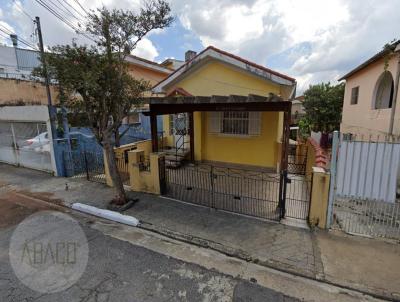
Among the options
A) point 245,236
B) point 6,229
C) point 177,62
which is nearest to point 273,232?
point 245,236

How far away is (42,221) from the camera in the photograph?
5.33 meters

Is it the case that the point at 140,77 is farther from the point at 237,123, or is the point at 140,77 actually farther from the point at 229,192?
the point at 229,192

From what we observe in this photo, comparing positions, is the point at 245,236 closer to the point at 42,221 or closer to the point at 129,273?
the point at 129,273

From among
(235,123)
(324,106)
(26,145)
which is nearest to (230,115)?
(235,123)

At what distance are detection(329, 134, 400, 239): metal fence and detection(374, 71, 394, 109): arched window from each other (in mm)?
7393

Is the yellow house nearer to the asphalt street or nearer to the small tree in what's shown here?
the small tree

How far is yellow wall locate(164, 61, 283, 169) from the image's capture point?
8.13m

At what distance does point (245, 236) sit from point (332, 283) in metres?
1.63

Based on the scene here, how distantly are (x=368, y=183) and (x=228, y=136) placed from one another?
18.1ft

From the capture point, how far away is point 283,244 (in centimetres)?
417

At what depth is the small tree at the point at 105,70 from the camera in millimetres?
4617

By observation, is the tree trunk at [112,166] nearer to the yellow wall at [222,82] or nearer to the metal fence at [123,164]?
the metal fence at [123,164]

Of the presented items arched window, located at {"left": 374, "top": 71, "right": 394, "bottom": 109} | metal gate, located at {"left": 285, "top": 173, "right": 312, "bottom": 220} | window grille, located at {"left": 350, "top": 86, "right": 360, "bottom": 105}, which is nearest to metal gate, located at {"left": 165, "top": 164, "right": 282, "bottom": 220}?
metal gate, located at {"left": 285, "top": 173, "right": 312, "bottom": 220}

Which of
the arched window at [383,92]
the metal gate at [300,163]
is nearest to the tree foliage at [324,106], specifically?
the arched window at [383,92]
